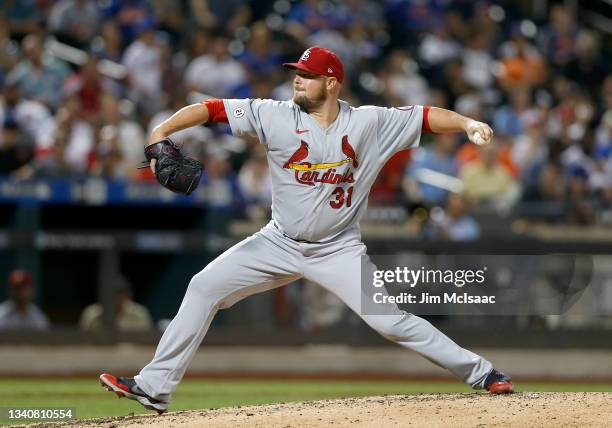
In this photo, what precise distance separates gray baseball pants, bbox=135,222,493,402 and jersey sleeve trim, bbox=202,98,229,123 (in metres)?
0.70

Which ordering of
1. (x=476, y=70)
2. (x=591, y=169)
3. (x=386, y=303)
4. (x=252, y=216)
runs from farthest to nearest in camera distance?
(x=476, y=70) → (x=591, y=169) → (x=252, y=216) → (x=386, y=303)

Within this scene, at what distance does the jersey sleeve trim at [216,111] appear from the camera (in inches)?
255

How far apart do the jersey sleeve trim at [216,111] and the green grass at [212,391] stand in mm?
2372

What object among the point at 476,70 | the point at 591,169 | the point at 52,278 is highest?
the point at 476,70

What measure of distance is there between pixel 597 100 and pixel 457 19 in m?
2.21

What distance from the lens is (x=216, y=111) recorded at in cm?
648

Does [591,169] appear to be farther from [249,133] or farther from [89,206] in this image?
[249,133]

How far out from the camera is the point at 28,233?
11.3m

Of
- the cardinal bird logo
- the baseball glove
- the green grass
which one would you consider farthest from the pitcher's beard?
the green grass

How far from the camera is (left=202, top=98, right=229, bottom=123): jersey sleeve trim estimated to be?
6.47 meters

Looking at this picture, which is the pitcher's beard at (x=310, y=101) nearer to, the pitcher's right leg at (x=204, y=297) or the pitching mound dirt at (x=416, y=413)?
the pitcher's right leg at (x=204, y=297)

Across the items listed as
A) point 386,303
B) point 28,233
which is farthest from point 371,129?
point 28,233

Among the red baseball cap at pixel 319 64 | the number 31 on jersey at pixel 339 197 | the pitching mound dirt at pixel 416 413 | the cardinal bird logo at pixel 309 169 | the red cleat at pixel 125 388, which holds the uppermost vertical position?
the red baseball cap at pixel 319 64

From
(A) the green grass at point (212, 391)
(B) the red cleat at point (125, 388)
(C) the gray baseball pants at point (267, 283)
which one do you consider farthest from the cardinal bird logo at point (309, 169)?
(A) the green grass at point (212, 391)
